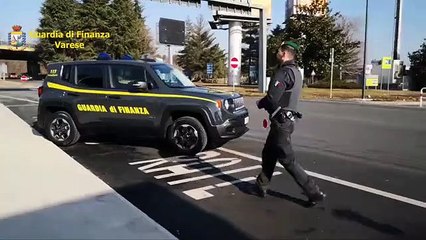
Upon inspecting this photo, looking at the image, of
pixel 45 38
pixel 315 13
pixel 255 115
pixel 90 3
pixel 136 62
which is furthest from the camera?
pixel 45 38

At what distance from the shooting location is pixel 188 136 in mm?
7973

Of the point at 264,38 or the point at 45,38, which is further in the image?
the point at 45,38

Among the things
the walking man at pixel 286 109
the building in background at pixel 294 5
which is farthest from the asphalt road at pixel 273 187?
the building in background at pixel 294 5

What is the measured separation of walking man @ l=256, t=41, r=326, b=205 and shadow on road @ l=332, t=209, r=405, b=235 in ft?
1.02

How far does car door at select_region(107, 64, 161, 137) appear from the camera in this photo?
26.8 feet

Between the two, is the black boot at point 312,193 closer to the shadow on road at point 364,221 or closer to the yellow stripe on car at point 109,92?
the shadow on road at point 364,221

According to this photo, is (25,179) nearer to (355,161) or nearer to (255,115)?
(355,161)

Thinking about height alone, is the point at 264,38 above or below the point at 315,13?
below

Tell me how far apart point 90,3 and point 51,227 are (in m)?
62.8

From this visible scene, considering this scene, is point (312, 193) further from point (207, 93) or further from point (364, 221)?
point (207, 93)

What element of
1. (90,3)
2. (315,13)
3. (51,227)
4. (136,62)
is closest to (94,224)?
(51,227)

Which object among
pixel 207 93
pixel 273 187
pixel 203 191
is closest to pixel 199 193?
pixel 203 191

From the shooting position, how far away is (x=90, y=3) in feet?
205

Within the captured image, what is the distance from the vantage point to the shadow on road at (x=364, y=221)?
14.4ft
